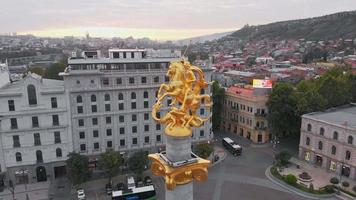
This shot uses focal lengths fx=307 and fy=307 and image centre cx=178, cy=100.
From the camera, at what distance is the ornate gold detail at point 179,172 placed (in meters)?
15.5

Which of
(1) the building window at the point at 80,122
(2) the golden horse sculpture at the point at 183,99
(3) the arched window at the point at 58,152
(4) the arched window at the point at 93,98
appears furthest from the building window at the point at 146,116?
(2) the golden horse sculpture at the point at 183,99

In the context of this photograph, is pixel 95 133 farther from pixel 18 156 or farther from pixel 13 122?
pixel 13 122

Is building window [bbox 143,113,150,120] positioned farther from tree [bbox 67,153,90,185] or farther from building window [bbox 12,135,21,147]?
building window [bbox 12,135,21,147]

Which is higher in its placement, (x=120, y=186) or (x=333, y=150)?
(x=333, y=150)

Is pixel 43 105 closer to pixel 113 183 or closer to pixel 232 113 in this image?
pixel 113 183

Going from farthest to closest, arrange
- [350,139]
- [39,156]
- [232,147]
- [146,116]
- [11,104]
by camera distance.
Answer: [232,147] → [146,116] → [39,156] → [350,139] → [11,104]

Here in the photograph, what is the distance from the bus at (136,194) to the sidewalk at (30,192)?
12.8 metres

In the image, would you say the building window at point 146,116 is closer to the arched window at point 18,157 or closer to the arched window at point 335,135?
the arched window at point 18,157

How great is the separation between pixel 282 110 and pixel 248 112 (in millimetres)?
8589

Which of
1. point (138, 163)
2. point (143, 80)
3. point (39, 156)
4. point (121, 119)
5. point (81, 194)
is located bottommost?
point (81, 194)

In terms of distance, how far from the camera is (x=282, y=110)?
2532 inches

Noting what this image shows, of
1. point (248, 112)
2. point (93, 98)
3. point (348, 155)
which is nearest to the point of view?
point (348, 155)

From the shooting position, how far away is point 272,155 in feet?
207

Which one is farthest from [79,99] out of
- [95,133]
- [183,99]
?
[183,99]
